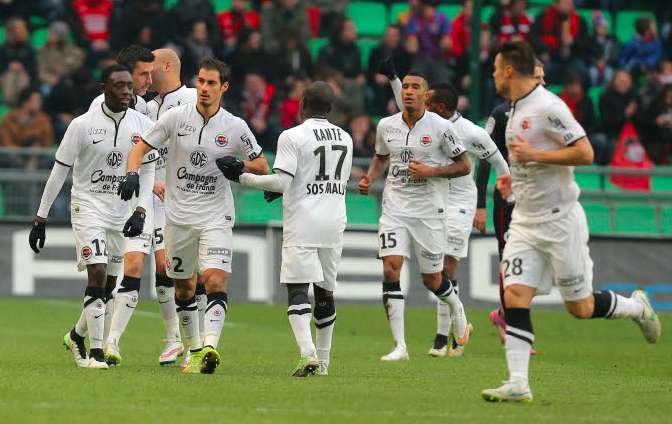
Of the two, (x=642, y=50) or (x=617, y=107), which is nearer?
(x=617, y=107)

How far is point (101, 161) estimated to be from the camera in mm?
11500

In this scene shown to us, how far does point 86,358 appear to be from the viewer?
38.5ft

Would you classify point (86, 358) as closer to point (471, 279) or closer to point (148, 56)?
point (148, 56)

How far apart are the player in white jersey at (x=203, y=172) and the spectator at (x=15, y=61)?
11287 mm

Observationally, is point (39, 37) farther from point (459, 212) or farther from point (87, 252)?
point (87, 252)

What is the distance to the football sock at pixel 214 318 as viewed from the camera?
10852 mm

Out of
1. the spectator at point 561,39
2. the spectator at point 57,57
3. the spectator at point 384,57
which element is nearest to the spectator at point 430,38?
the spectator at point 384,57

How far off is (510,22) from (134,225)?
45.0 feet

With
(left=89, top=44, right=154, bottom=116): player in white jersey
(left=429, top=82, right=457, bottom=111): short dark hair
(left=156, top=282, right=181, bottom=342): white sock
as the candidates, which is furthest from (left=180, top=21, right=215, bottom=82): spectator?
(left=156, top=282, right=181, bottom=342): white sock

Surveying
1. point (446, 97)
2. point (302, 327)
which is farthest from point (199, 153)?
point (446, 97)

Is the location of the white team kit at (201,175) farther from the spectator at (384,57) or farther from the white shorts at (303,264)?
the spectator at (384,57)

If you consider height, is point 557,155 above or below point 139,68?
below

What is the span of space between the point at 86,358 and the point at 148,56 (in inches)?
Answer: 101

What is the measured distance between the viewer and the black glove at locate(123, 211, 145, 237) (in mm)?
10750
